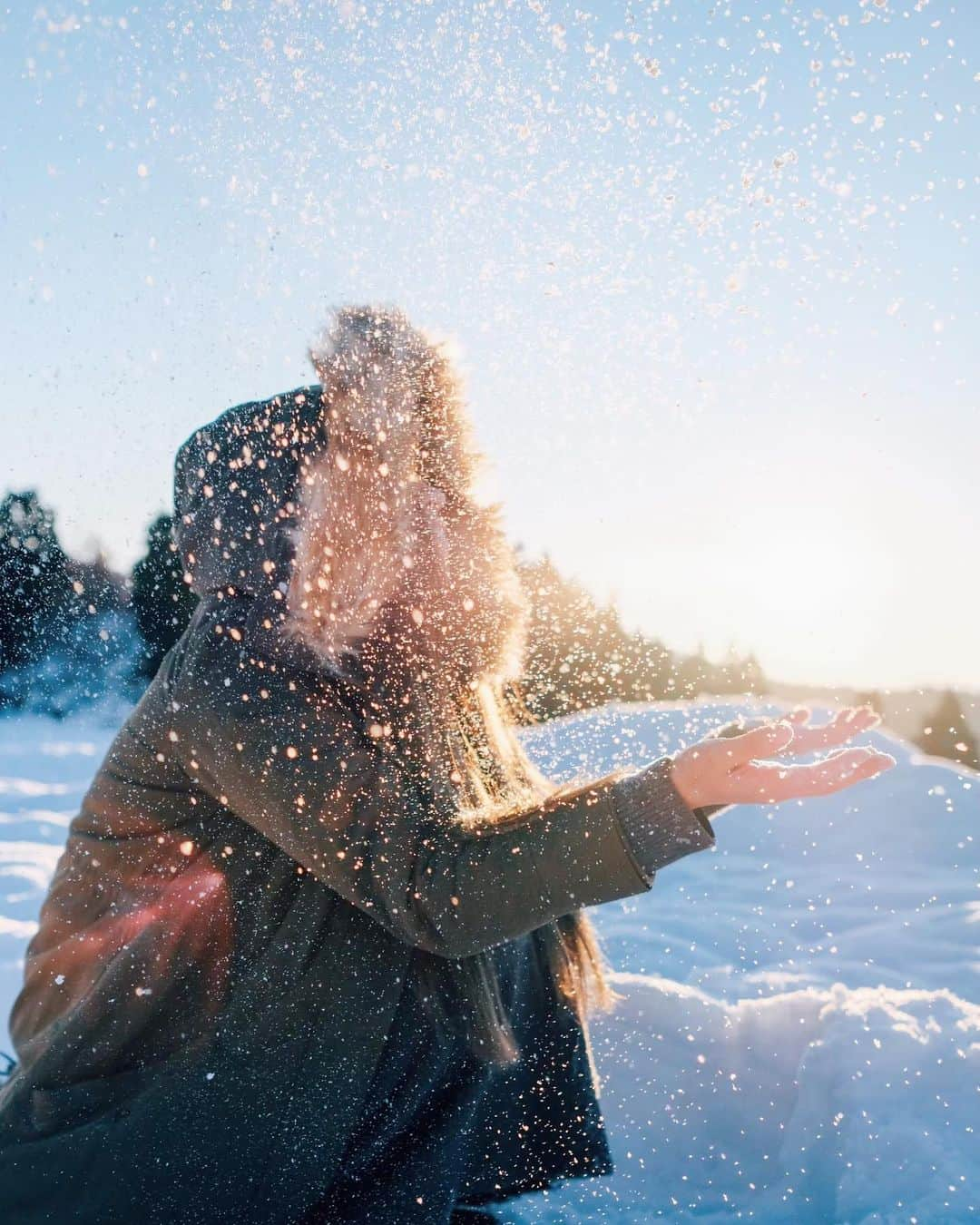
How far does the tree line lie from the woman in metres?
1.81

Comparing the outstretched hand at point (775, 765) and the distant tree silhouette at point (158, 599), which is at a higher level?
the distant tree silhouette at point (158, 599)

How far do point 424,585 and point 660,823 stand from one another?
2.57 ft

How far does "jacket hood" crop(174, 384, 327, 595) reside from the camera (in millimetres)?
1642

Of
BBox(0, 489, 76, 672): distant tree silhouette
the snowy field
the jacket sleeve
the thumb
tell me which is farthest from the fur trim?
BBox(0, 489, 76, 672): distant tree silhouette

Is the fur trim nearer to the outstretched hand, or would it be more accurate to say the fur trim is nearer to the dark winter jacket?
the dark winter jacket

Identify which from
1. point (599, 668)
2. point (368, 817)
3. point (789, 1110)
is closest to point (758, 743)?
point (368, 817)

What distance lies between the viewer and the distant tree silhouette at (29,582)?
23.6 feet

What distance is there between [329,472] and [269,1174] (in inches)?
47.4

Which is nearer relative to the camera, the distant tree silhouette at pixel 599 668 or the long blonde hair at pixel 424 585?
the long blonde hair at pixel 424 585

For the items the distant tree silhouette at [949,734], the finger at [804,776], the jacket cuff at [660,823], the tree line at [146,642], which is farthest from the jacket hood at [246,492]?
the distant tree silhouette at [949,734]

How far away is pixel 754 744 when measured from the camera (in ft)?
3.93

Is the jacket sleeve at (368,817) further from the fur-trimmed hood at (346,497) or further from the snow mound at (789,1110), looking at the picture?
the snow mound at (789,1110)

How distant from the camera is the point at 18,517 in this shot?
7262 millimetres

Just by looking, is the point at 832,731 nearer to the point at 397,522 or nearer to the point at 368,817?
the point at 368,817
